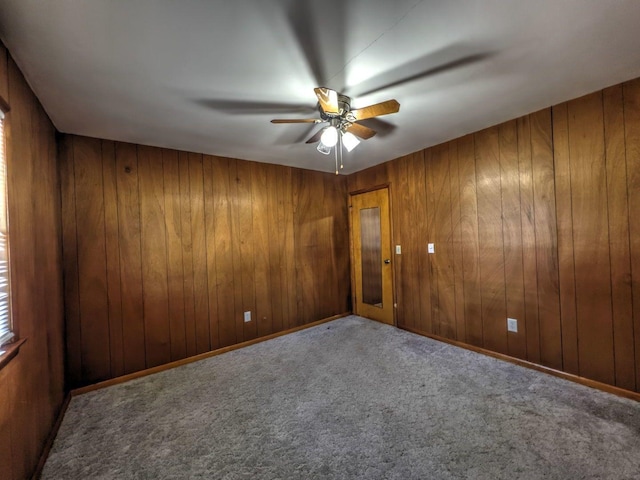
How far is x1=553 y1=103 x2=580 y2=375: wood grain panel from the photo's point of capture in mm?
2225

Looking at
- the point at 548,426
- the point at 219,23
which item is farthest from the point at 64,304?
the point at 548,426

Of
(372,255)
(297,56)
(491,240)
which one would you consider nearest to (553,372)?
(491,240)

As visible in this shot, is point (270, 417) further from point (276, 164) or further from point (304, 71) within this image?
point (276, 164)

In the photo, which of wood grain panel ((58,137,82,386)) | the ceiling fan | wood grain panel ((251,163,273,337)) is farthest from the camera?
wood grain panel ((251,163,273,337))

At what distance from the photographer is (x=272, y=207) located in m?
3.63

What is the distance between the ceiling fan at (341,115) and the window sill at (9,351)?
1.80m

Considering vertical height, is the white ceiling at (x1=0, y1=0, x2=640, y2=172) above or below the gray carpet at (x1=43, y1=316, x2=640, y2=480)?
above

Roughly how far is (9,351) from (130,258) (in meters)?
1.55

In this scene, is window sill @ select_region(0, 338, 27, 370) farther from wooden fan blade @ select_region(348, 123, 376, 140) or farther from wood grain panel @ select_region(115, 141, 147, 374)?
wooden fan blade @ select_region(348, 123, 376, 140)

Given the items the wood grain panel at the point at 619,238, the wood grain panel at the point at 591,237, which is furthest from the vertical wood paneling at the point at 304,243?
the wood grain panel at the point at 619,238

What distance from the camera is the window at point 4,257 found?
1280mm

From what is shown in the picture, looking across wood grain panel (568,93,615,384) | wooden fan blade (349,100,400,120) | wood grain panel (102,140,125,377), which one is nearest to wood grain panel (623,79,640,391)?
wood grain panel (568,93,615,384)

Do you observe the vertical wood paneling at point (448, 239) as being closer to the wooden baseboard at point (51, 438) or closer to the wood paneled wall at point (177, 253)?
the wood paneled wall at point (177, 253)

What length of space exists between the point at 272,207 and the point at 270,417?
245 cm
